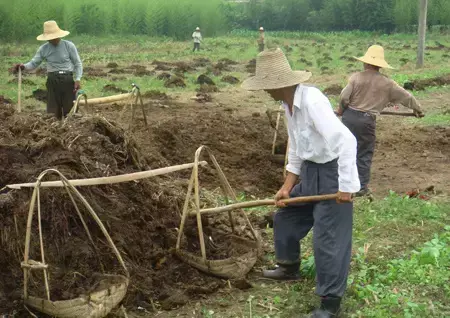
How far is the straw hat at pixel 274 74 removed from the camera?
160 inches

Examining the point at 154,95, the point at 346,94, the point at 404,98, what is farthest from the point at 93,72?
the point at 404,98

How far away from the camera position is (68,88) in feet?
28.8

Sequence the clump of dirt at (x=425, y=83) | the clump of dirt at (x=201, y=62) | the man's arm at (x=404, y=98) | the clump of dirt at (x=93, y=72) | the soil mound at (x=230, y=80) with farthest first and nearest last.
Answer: the clump of dirt at (x=201, y=62)
the clump of dirt at (x=93, y=72)
the soil mound at (x=230, y=80)
the clump of dirt at (x=425, y=83)
the man's arm at (x=404, y=98)

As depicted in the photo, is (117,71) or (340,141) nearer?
(340,141)

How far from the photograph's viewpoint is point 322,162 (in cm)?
418

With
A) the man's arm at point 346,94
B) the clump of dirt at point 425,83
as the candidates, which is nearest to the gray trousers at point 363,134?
the man's arm at point 346,94

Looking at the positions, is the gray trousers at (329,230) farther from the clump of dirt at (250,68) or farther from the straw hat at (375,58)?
the clump of dirt at (250,68)

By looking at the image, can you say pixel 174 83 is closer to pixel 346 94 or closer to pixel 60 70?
pixel 60 70

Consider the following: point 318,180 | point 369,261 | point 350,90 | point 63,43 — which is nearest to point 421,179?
point 350,90

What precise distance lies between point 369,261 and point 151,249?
1.65 m

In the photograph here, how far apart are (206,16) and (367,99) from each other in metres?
34.2

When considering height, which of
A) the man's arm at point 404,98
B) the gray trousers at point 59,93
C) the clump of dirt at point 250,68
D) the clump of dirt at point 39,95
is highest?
the man's arm at point 404,98

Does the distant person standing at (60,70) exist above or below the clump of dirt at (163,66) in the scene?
above

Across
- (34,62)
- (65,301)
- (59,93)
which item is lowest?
(65,301)
